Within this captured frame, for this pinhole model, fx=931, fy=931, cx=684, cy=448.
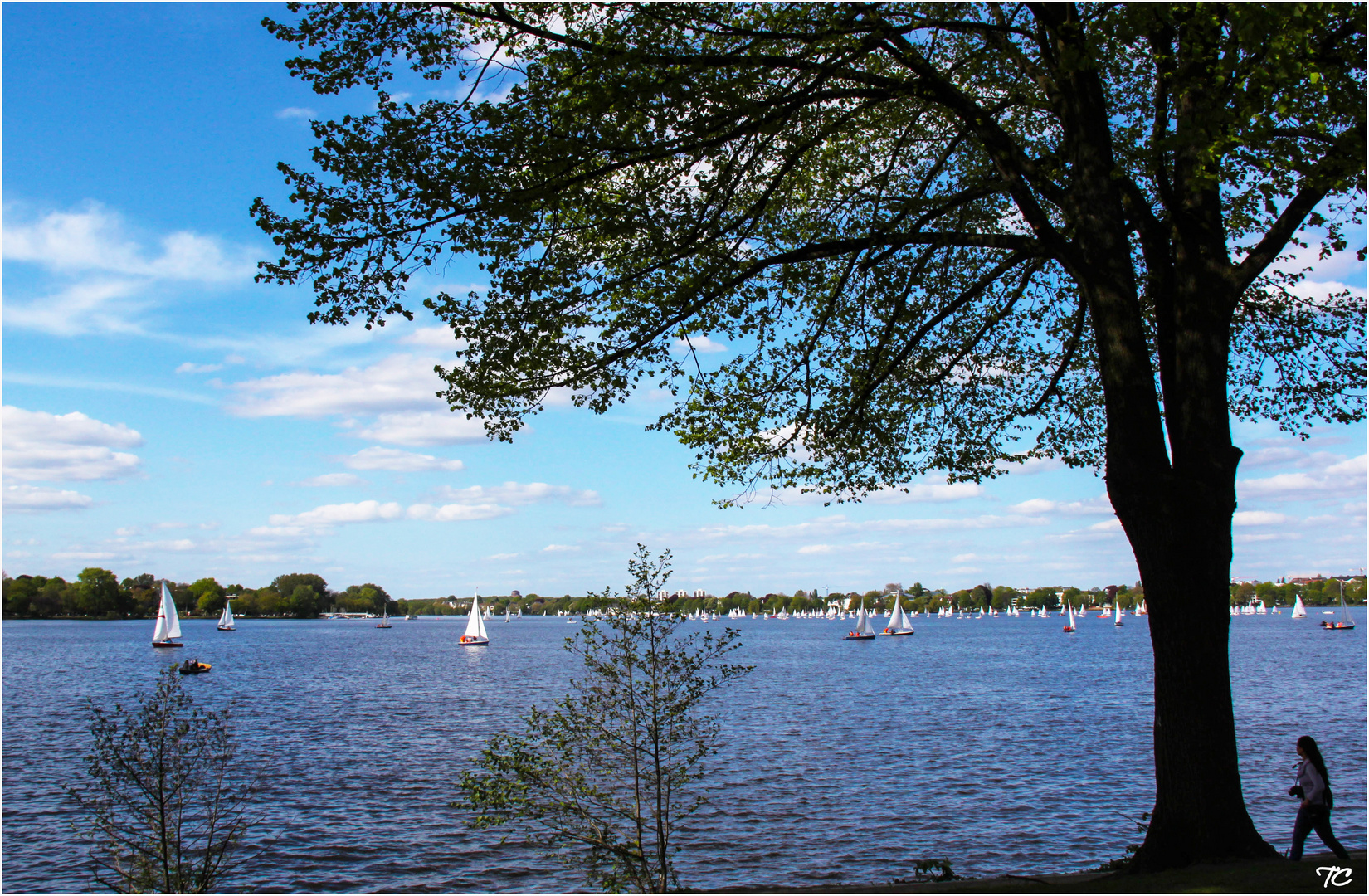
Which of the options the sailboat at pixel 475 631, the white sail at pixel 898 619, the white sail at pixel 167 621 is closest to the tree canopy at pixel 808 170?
the white sail at pixel 167 621

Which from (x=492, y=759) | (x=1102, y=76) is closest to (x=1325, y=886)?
(x=492, y=759)

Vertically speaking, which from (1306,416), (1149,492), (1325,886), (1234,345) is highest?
(1234,345)

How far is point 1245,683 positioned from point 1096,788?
1818 inches

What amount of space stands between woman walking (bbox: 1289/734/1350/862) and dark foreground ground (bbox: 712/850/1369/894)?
549 millimetres

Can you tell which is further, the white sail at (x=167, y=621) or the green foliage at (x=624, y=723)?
the white sail at (x=167, y=621)

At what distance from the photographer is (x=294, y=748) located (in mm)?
41750

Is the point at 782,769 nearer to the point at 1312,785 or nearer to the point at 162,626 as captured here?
the point at 1312,785

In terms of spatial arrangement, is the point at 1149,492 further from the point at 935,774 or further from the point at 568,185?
the point at 935,774

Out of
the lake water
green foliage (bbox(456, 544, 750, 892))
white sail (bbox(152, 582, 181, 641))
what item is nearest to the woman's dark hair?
green foliage (bbox(456, 544, 750, 892))

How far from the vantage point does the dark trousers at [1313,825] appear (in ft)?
42.6

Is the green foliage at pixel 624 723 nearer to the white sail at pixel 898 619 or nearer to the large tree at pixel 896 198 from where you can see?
the large tree at pixel 896 198

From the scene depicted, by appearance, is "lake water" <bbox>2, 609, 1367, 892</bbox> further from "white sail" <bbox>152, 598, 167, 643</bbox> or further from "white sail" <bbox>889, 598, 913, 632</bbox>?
"white sail" <bbox>889, 598, 913, 632</bbox>
